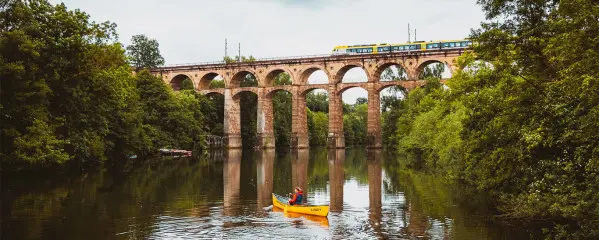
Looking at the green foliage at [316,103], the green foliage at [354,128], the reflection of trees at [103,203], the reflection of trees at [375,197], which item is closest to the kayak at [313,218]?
the reflection of trees at [375,197]

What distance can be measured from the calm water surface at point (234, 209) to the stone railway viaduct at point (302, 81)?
30.6 meters

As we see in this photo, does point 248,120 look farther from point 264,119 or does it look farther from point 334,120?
point 334,120

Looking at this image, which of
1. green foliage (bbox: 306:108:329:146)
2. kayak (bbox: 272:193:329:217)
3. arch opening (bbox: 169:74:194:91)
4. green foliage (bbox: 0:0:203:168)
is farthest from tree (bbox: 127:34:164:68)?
kayak (bbox: 272:193:329:217)

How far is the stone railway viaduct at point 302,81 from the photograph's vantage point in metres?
61.4

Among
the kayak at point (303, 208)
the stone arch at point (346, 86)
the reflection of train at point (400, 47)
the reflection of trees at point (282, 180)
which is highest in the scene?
the reflection of train at point (400, 47)

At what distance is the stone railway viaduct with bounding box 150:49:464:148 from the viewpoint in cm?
6142

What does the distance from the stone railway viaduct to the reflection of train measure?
92 centimetres

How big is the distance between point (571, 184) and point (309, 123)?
260 ft

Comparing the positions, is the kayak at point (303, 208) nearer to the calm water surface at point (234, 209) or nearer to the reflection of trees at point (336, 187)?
the calm water surface at point (234, 209)

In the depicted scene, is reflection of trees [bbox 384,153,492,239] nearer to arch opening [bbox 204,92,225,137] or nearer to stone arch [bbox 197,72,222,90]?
arch opening [bbox 204,92,225,137]

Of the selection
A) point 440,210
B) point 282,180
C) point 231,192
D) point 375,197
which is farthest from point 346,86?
point 440,210

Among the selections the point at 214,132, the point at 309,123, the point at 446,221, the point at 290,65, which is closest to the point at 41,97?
the point at 446,221

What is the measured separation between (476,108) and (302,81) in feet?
169

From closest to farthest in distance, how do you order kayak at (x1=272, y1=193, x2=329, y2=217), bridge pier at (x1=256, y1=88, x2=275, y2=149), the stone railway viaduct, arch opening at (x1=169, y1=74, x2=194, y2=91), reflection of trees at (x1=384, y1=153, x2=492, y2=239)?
reflection of trees at (x1=384, y1=153, x2=492, y2=239)
kayak at (x1=272, y1=193, x2=329, y2=217)
the stone railway viaduct
bridge pier at (x1=256, y1=88, x2=275, y2=149)
arch opening at (x1=169, y1=74, x2=194, y2=91)
